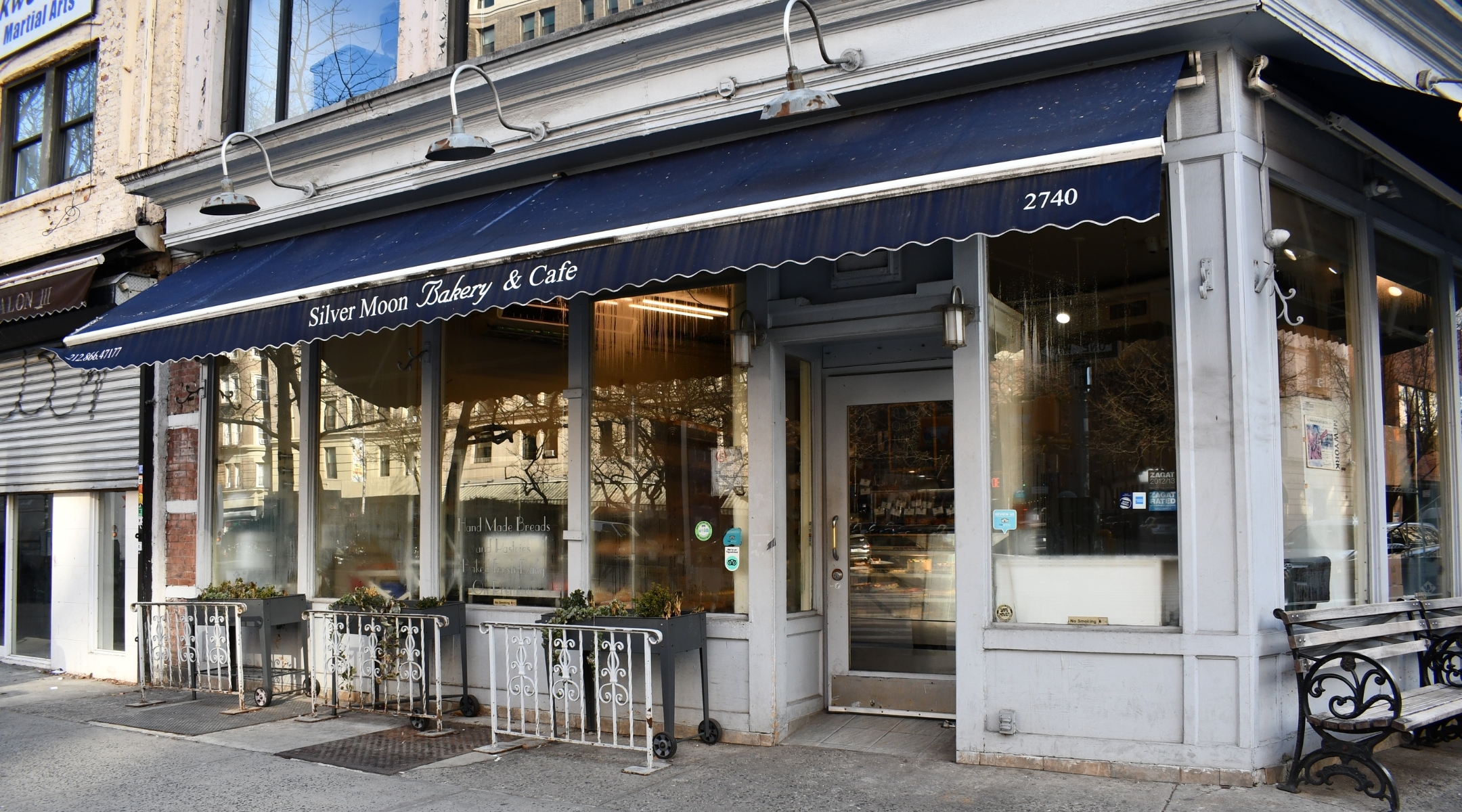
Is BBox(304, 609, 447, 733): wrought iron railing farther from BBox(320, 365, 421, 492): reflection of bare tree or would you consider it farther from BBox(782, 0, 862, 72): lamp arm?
BBox(782, 0, 862, 72): lamp arm

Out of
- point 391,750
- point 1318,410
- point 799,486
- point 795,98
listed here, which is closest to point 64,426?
point 391,750

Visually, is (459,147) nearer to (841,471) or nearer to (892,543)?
(841,471)

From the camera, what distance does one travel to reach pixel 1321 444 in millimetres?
6633

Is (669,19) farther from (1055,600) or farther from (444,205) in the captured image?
(1055,600)

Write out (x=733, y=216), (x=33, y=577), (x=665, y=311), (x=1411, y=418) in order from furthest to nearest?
(x=33, y=577)
(x=665, y=311)
(x=1411, y=418)
(x=733, y=216)

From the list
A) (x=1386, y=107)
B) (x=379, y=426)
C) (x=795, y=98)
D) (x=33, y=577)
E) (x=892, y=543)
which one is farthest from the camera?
(x=33, y=577)

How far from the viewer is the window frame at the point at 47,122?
12391 millimetres

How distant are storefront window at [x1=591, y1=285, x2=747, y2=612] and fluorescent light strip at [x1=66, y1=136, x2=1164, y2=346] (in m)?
1.45

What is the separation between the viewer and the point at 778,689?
7352 mm

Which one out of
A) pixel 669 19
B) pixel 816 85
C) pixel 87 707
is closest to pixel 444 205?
pixel 669 19

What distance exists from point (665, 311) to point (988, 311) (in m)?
2.46

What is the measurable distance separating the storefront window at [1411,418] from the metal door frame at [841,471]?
2.84 metres

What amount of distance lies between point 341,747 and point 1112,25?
6.40 meters

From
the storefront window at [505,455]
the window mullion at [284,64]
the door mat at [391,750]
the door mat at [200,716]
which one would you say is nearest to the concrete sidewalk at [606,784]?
the door mat at [391,750]
